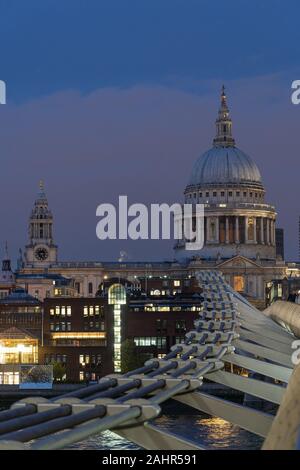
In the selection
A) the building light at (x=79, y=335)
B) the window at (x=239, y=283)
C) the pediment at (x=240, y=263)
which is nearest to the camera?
the building light at (x=79, y=335)

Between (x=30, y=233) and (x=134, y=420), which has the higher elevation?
(x=30, y=233)

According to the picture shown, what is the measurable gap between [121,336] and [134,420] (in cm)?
5420

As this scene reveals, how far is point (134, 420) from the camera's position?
571 cm

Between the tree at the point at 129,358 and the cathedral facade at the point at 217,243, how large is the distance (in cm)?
3646

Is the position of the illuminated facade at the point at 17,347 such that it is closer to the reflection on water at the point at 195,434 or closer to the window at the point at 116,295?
the window at the point at 116,295

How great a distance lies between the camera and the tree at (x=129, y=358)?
54344 millimetres

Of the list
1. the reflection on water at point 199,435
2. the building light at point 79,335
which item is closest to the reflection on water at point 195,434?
the reflection on water at point 199,435

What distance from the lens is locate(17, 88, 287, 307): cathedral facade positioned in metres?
96.2

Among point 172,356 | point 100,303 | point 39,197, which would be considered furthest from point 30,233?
point 172,356

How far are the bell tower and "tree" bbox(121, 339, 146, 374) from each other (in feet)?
137

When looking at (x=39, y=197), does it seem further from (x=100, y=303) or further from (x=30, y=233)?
(x=100, y=303)
